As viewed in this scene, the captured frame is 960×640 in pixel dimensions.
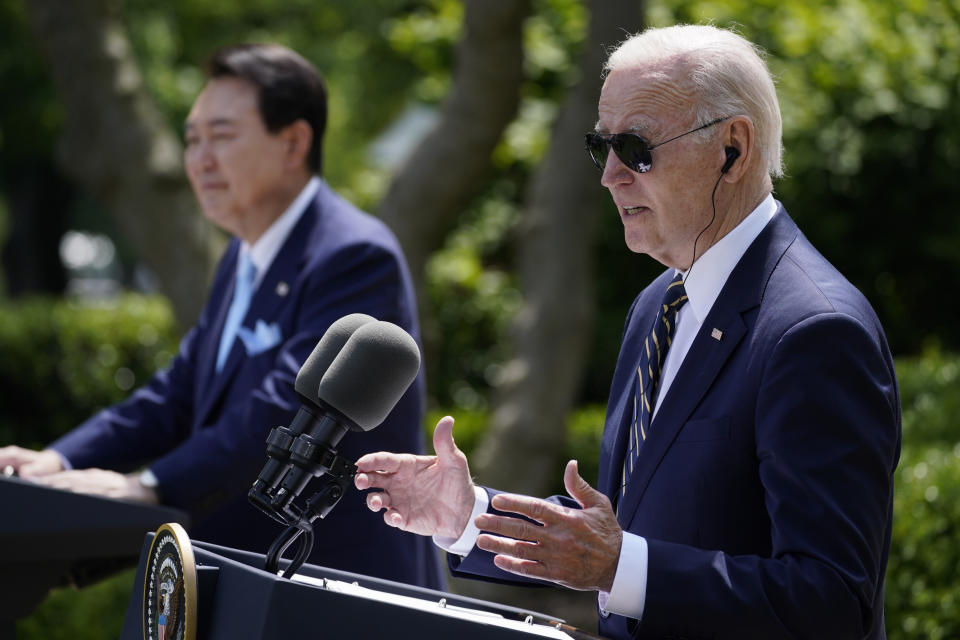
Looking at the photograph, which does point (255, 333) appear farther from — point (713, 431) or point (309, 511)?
point (713, 431)

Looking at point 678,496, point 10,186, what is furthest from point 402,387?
point 10,186

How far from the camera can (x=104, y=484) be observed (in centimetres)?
319

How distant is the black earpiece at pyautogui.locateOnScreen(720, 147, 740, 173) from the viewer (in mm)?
2264

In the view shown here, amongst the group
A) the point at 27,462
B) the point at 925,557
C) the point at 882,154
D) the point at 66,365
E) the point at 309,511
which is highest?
the point at 309,511

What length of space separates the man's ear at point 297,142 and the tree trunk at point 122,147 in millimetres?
2863

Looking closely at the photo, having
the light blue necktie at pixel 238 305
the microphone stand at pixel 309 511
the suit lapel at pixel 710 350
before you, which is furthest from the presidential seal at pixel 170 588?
the light blue necktie at pixel 238 305

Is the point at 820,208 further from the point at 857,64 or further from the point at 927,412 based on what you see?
the point at 927,412

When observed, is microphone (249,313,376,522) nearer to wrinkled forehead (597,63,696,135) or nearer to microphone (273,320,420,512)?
microphone (273,320,420,512)

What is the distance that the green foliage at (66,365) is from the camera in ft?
33.1

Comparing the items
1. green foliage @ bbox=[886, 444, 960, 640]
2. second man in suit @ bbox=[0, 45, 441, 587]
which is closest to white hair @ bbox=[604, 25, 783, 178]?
second man in suit @ bbox=[0, 45, 441, 587]

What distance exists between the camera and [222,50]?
3754 millimetres

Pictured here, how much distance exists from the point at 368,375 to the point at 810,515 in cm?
75

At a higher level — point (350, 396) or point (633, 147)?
point (633, 147)

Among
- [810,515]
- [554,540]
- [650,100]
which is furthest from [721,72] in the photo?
[554,540]
